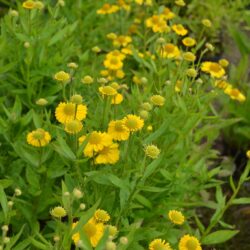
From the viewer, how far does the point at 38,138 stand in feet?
4.62

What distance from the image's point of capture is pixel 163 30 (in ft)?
6.93

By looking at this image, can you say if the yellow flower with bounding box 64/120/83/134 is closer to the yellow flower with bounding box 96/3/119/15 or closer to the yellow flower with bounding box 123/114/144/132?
the yellow flower with bounding box 123/114/144/132

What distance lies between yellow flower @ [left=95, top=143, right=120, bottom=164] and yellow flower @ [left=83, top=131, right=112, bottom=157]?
3cm

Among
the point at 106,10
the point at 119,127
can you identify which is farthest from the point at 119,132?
the point at 106,10

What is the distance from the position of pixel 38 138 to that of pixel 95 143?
152 mm

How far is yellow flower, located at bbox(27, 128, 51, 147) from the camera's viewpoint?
141 centimetres

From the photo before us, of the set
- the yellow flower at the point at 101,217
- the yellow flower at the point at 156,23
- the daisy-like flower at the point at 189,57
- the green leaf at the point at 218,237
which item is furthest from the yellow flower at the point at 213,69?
the yellow flower at the point at 101,217

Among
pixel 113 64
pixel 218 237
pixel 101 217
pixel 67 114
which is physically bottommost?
pixel 218 237

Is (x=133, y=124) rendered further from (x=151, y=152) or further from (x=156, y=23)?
(x=156, y=23)

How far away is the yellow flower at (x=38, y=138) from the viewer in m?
1.41

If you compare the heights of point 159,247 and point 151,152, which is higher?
point 151,152

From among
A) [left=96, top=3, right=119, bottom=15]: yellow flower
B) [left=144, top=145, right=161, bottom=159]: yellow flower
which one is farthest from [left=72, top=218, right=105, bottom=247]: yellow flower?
[left=96, top=3, right=119, bottom=15]: yellow flower

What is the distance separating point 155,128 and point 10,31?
2.07 feet

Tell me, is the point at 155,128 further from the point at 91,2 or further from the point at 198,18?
the point at 198,18
